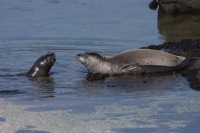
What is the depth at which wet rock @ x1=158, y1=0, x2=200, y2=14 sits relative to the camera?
17094 mm

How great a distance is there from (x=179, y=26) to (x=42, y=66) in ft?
20.2

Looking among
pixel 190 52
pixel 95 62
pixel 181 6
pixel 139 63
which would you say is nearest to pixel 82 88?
pixel 95 62

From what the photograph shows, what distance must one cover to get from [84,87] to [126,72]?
0.99m

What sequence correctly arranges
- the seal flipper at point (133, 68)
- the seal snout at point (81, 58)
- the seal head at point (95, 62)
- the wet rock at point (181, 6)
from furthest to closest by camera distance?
1. the wet rock at point (181, 6)
2. the seal snout at point (81, 58)
3. the seal head at point (95, 62)
4. the seal flipper at point (133, 68)

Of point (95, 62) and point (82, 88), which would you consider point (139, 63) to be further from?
point (82, 88)

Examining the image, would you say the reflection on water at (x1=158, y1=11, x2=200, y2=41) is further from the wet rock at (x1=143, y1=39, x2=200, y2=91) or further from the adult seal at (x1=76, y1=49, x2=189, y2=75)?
the adult seal at (x1=76, y1=49, x2=189, y2=75)

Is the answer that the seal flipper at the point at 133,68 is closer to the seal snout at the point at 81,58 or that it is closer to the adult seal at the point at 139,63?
the adult seal at the point at 139,63

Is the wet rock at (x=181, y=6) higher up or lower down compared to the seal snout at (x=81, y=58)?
higher up

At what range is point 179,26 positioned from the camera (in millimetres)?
15547

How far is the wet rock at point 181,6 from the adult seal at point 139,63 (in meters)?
7.09

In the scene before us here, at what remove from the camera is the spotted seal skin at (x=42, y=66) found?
1009 centimetres

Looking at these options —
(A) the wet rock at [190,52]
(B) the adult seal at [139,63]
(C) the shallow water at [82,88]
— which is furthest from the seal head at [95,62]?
(A) the wet rock at [190,52]

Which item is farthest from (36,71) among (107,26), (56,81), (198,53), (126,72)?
(107,26)

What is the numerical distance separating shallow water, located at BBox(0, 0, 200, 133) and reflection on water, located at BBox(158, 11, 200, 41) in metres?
0.23
